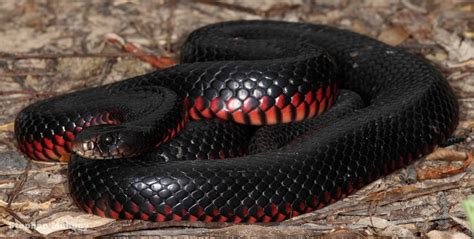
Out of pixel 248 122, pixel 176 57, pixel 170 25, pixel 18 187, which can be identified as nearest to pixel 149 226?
pixel 18 187

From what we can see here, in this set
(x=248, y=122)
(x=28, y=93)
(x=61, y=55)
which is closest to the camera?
(x=248, y=122)

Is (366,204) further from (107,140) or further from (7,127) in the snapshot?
(7,127)

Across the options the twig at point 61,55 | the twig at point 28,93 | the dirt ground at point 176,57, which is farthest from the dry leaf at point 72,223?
the twig at point 61,55

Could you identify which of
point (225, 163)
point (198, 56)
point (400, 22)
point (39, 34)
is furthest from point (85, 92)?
point (400, 22)

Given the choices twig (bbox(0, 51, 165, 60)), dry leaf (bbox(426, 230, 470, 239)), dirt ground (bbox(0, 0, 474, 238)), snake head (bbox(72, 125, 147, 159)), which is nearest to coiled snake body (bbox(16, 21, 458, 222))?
snake head (bbox(72, 125, 147, 159))

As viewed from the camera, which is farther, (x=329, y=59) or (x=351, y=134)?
(x=329, y=59)

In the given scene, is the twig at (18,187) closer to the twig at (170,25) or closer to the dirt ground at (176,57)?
the dirt ground at (176,57)

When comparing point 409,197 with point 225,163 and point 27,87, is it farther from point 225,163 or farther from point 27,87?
point 27,87
